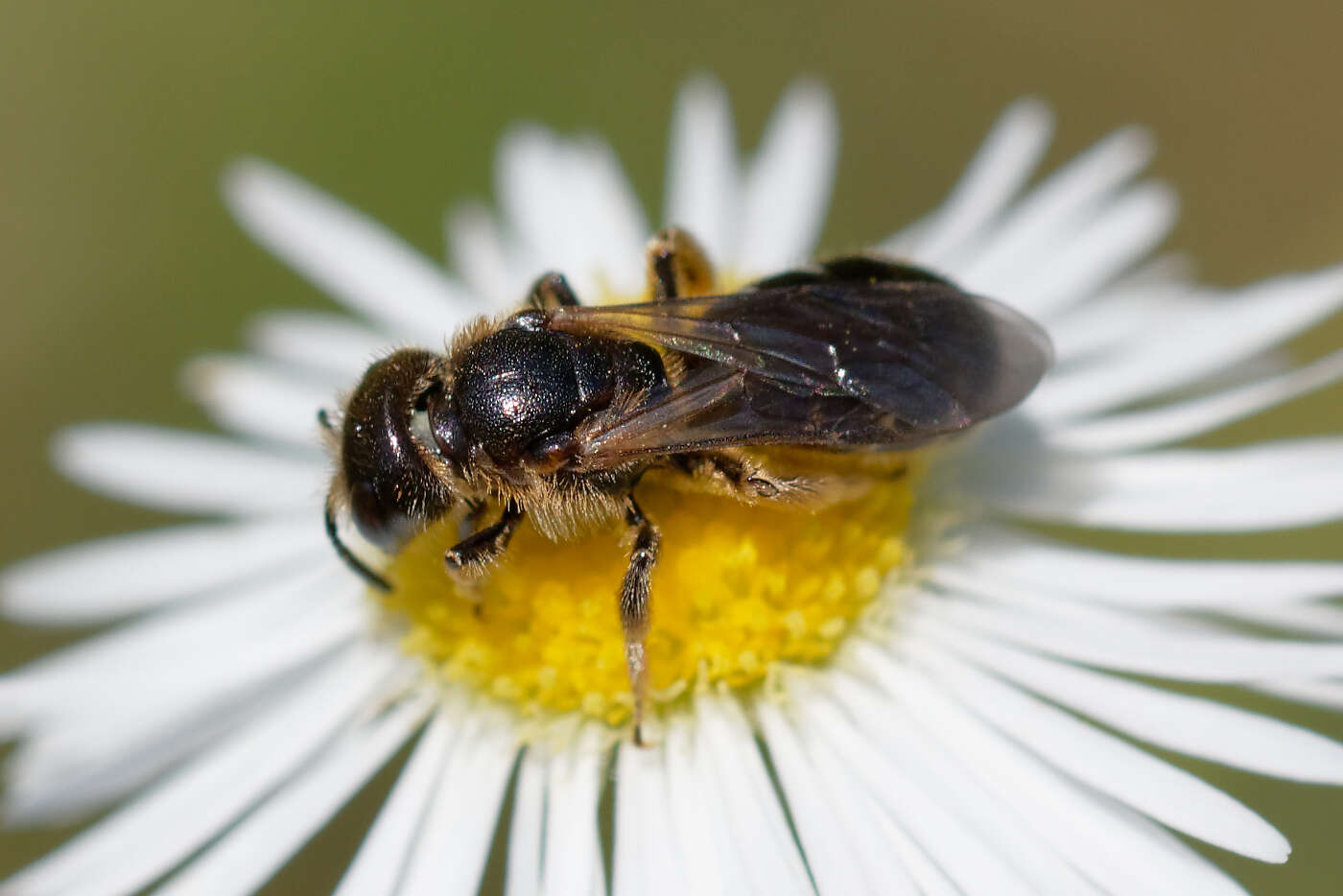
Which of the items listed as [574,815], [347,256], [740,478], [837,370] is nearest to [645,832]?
[574,815]

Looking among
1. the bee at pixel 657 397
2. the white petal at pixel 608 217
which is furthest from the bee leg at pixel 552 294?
the white petal at pixel 608 217

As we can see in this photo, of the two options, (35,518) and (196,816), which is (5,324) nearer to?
(35,518)

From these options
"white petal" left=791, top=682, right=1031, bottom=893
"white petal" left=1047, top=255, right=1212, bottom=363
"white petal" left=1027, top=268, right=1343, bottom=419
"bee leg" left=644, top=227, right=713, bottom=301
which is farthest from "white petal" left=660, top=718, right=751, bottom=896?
"white petal" left=1047, top=255, right=1212, bottom=363

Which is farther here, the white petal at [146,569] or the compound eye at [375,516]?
the white petal at [146,569]

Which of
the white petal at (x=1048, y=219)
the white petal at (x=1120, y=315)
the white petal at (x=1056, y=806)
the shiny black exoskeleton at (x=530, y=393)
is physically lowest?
the white petal at (x=1056, y=806)

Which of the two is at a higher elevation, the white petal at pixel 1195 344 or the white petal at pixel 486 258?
the white petal at pixel 486 258

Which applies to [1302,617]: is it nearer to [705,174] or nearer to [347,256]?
[705,174]

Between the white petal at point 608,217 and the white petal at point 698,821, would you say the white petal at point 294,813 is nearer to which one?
the white petal at point 698,821
